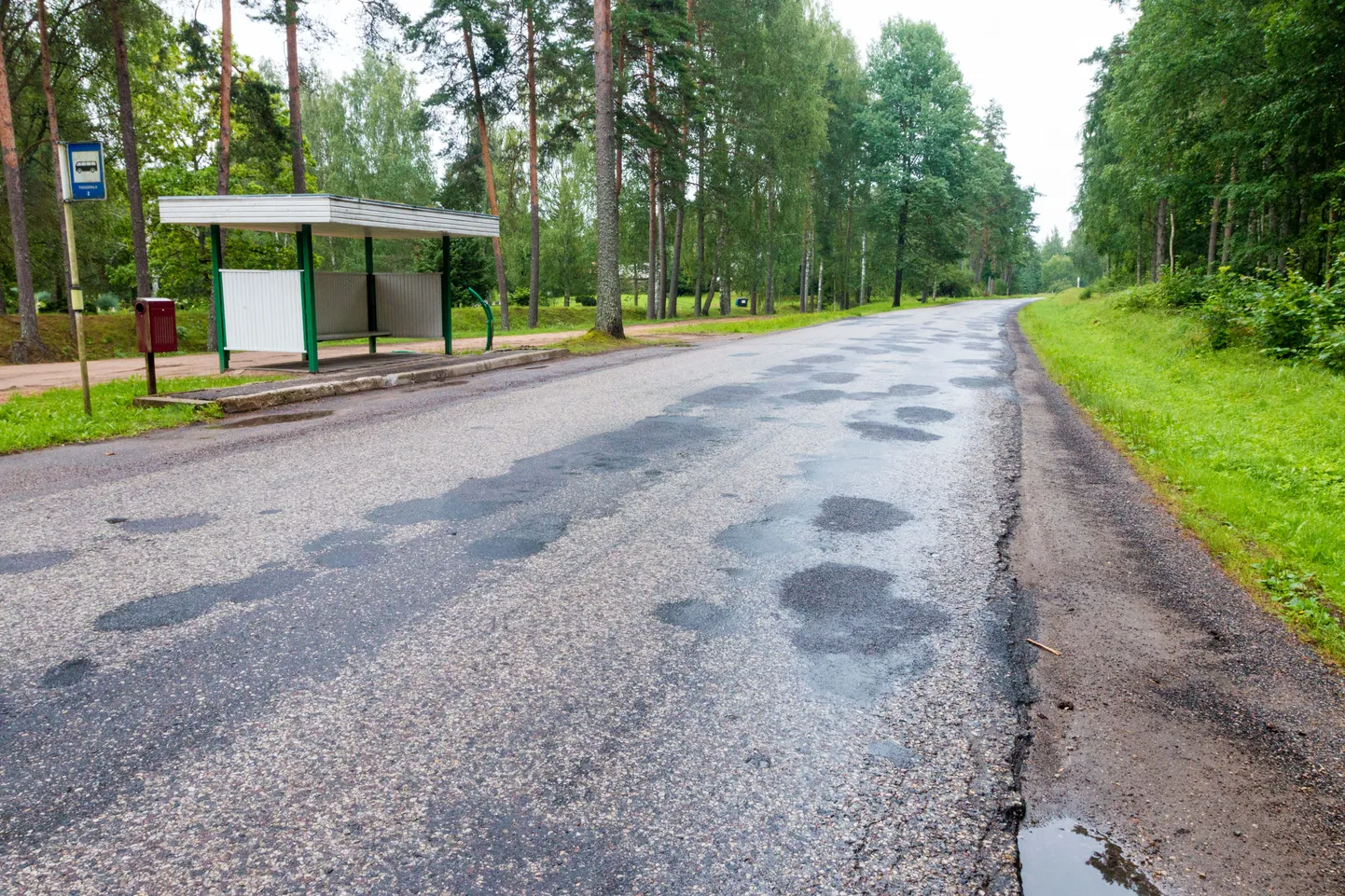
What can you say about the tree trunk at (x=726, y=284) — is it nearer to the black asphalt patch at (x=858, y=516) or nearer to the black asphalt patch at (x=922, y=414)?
the black asphalt patch at (x=922, y=414)

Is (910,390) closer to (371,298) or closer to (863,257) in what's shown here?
(371,298)

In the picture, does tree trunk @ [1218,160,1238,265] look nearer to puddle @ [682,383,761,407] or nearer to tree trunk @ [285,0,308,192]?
puddle @ [682,383,761,407]

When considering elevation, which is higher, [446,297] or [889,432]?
[446,297]

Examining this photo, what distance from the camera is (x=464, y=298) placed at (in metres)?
43.2

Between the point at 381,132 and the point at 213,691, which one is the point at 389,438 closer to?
the point at 213,691

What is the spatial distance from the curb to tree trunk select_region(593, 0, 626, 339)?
433 cm

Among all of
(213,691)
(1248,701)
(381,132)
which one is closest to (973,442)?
(1248,701)

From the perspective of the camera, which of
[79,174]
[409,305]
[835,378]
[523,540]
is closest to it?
[523,540]

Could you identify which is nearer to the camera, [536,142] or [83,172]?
[83,172]

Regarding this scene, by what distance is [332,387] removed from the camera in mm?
11250

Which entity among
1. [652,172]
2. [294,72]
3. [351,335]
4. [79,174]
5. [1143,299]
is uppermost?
[294,72]

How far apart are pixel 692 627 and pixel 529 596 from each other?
0.84 m

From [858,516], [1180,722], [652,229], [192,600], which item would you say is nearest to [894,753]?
[1180,722]

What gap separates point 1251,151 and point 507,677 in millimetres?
22884
